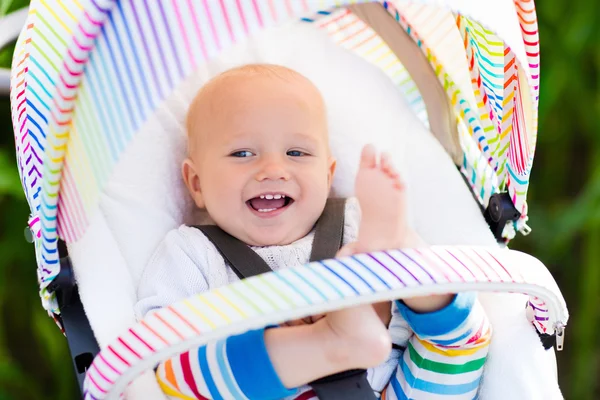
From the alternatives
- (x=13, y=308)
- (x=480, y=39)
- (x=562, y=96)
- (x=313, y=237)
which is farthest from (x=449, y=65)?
(x=13, y=308)

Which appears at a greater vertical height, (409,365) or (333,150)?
(333,150)

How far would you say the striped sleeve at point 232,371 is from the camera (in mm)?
808

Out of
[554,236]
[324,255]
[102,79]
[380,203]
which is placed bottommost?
[554,236]

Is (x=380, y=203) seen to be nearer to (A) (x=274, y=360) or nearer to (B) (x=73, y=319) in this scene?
(A) (x=274, y=360)

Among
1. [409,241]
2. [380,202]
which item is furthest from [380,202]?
[409,241]

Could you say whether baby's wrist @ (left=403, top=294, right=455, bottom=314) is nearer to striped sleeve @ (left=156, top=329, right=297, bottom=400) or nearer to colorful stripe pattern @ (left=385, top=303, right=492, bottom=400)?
colorful stripe pattern @ (left=385, top=303, right=492, bottom=400)

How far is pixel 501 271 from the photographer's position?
28.5 inches

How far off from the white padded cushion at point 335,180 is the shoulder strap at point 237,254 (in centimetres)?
10

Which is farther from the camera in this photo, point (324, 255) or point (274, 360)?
point (324, 255)

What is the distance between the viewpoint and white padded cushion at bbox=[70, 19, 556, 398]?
0.97 m

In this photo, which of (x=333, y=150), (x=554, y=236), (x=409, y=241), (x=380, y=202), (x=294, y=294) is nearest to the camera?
(x=294, y=294)

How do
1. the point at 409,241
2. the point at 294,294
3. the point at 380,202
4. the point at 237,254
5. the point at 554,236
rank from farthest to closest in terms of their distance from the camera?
the point at 554,236 → the point at 237,254 → the point at 409,241 → the point at 380,202 → the point at 294,294

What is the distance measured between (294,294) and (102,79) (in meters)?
0.28

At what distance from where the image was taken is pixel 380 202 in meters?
0.78
